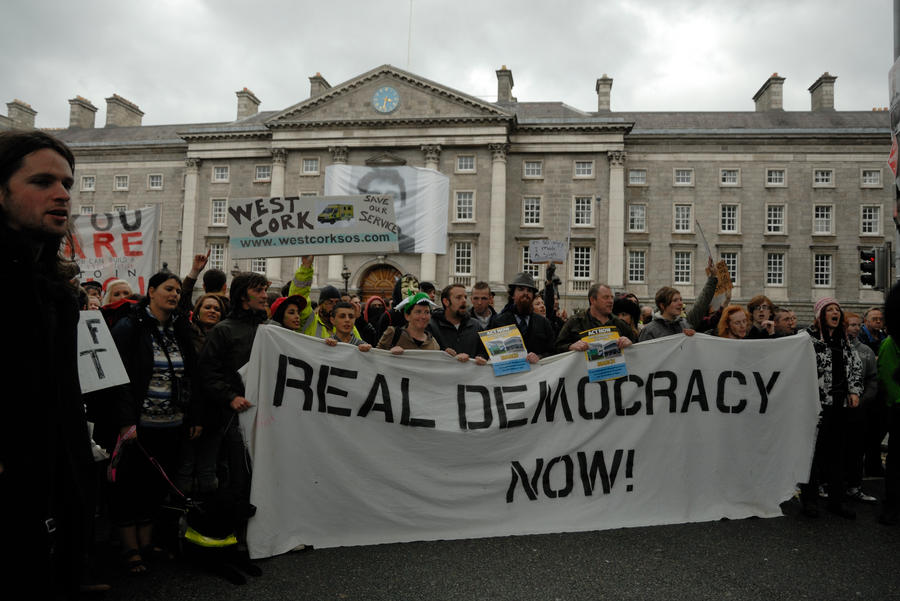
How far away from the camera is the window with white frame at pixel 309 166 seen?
40469 mm

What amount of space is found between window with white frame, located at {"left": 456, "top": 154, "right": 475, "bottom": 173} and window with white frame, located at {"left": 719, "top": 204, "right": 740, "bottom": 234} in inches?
659

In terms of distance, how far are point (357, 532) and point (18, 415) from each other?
346 centimetres

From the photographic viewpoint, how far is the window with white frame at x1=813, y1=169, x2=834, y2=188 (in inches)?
1490

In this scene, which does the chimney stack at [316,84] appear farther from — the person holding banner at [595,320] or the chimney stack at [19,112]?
the person holding banner at [595,320]

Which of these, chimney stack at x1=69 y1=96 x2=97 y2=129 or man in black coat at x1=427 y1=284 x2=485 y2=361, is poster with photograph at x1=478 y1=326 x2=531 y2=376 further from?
chimney stack at x1=69 y1=96 x2=97 y2=129

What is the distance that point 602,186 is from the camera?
126 ft

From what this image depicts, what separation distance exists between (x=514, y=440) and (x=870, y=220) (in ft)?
139

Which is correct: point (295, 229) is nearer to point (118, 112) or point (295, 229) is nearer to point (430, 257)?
point (430, 257)

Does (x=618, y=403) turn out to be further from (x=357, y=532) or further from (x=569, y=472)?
(x=357, y=532)

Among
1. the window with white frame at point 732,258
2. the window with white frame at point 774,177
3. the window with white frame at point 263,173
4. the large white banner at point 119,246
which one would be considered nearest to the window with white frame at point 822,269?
the window with white frame at point 732,258

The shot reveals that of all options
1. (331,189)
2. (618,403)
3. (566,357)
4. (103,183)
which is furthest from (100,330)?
(103,183)

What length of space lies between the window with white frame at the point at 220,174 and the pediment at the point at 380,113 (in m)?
5.04

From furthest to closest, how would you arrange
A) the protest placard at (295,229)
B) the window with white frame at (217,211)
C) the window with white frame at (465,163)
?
the window with white frame at (217,211) → the window with white frame at (465,163) → the protest placard at (295,229)

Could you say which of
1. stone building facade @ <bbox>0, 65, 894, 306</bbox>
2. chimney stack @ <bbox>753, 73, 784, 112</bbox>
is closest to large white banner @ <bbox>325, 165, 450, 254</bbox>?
stone building facade @ <bbox>0, 65, 894, 306</bbox>
